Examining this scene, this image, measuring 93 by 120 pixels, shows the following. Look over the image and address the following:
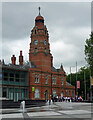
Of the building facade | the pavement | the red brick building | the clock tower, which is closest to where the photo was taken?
the pavement

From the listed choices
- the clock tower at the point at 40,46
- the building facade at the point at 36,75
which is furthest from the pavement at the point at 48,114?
the clock tower at the point at 40,46

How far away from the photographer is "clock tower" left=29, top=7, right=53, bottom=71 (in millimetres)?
75812

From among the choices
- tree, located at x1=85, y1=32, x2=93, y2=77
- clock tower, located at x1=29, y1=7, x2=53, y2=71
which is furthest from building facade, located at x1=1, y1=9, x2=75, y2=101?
tree, located at x1=85, y1=32, x2=93, y2=77

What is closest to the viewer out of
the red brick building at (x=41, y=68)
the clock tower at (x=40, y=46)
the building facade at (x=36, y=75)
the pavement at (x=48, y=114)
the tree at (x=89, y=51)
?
the pavement at (x=48, y=114)

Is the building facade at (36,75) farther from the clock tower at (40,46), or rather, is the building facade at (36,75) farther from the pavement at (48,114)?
the pavement at (48,114)

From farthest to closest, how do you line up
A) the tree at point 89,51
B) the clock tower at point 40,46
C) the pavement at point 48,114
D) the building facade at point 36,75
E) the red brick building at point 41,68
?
the clock tower at point 40,46, the red brick building at point 41,68, the building facade at point 36,75, the tree at point 89,51, the pavement at point 48,114

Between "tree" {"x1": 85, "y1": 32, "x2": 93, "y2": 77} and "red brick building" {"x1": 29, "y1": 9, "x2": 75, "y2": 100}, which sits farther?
"red brick building" {"x1": 29, "y1": 9, "x2": 75, "y2": 100}

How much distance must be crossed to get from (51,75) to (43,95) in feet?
24.1

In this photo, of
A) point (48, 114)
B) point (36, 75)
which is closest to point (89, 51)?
point (48, 114)

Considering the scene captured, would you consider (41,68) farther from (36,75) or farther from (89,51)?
(89,51)

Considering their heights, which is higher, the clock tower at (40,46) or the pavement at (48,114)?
the clock tower at (40,46)

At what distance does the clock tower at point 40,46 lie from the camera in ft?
249

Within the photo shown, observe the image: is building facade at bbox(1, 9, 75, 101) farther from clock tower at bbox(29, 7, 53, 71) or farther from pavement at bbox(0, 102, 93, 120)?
pavement at bbox(0, 102, 93, 120)

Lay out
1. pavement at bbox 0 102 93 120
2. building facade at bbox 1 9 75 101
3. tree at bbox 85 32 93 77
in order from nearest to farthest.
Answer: pavement at bbox 0 102 93 120
tree at bbox 85 32 93 77
building facade at bbox 1 9 75 101
